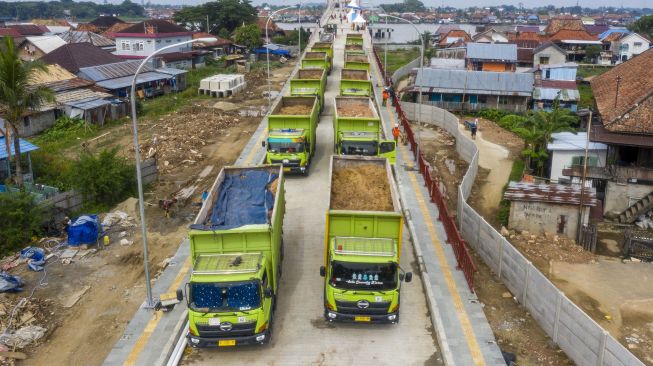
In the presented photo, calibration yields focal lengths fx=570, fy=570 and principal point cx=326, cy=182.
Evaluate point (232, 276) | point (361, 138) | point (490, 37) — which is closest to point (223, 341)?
point (232, 276)

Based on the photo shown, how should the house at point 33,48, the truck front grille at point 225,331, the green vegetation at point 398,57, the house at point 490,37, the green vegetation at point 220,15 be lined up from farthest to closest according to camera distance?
1. the green vegetation at point 220,15
2. the house at point 490,37
3. the green vegetation at point 398,57
4. the house at point 33,48
5. the truck front grille at point 225,331

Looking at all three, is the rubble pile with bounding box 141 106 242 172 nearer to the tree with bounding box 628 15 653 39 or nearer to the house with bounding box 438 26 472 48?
the house with bounding box 438 26 472 48

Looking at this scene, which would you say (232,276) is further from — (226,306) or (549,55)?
(549,55)

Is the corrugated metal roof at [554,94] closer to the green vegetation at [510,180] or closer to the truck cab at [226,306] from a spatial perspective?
the green vegetation at [510,180]

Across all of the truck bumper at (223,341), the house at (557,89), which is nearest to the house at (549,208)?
the truck bumper at (223,341)

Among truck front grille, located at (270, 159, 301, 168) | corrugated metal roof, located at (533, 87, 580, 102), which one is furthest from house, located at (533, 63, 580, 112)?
truck front grille, located at (270, 159, 301, 168)

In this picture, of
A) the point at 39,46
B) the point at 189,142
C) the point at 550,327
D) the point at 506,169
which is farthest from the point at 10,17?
the point at 550,327

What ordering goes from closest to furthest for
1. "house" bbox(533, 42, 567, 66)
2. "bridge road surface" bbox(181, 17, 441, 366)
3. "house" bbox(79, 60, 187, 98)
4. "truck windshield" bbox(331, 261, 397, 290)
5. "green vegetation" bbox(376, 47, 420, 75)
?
"bridge road surface" bbox(181, 17, 441, 366), "truck windshield" bbox(331, 261, 397, 290), "house" bbox(79, 60, 187, 98), "house" bbox(533, 42, 567, 66), "green vegetation" bbox(376, 47, 420, 75)
